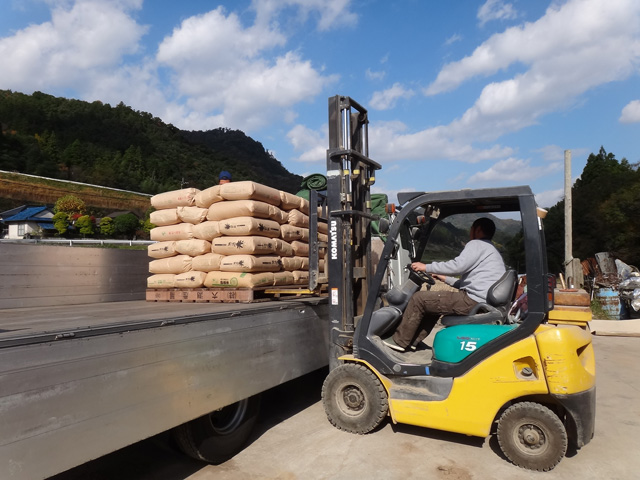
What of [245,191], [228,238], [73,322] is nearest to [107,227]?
[228,238]

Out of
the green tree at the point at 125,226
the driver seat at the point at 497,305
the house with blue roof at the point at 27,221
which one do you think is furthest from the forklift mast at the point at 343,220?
the green tree at the point at 125,226

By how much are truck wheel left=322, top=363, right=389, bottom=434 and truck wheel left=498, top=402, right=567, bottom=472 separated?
966 mm

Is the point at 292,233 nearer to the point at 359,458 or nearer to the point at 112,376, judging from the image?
the point at 359,458

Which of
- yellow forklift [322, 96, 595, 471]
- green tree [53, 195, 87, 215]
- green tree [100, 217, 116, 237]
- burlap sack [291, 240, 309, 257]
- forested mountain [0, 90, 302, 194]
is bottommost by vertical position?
yellow forklift [322, 96, 595, 471]

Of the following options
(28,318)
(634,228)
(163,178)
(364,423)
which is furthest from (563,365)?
(163,178)

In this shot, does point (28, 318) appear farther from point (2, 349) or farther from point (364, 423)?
point (364, 423)

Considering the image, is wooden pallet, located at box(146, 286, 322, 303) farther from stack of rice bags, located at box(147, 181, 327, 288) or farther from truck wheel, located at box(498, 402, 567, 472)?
truck wheel, located at box(498, 402, 567, 472)

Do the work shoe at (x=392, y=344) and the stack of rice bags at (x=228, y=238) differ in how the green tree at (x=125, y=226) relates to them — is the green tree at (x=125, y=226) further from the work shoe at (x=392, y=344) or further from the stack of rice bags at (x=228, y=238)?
the work shoe at (x=392, y=344)

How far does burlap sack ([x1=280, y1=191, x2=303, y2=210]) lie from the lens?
5328 mm

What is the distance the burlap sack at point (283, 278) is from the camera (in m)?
4.98

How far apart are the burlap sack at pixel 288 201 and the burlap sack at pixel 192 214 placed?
2.75ft

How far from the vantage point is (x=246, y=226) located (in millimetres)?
4637

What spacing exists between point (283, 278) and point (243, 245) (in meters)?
0.69

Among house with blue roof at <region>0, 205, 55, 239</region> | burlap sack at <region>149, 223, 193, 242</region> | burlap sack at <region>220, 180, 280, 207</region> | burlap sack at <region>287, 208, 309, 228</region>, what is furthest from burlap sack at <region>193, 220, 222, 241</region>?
house with blue roof at <region>0, 205, 55, 239</region>
